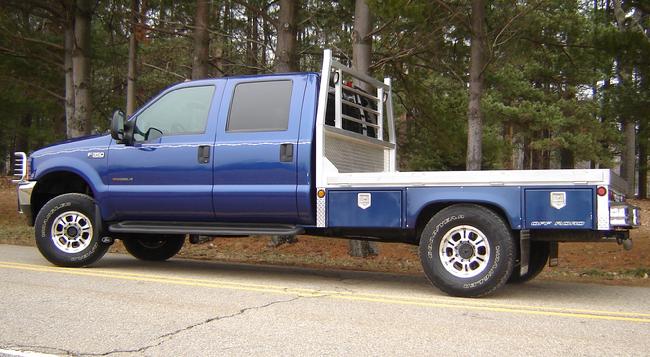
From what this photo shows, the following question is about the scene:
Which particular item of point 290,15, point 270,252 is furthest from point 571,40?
point 270,252

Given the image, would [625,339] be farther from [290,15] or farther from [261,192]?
[290,15]

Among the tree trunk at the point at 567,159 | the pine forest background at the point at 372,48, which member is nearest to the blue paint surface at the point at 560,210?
the pine forest background at the point at 372,48

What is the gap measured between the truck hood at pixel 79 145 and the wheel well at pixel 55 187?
1.11 feet

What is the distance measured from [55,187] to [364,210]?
4578mm

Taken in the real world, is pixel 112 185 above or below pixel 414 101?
below

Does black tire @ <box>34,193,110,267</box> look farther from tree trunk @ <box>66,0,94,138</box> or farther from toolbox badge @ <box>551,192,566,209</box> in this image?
tree trunk @ <box>66,0,94,138</box>

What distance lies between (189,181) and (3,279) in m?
2.46

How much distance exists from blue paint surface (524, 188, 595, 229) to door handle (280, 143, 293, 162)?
2.59m

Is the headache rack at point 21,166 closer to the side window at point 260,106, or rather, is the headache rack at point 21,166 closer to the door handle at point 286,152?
the side window at point 260,106

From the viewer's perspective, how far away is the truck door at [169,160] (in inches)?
300

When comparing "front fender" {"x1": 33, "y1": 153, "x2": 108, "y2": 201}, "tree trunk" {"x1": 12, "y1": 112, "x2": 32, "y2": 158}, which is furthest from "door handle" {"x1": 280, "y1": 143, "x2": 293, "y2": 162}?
"tree trunk" {"x1": 12, "y1": 112, "x2": 32, "y2": 158}

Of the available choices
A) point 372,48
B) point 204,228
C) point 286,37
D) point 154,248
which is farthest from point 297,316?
point 372,48

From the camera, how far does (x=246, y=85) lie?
778 centimetres

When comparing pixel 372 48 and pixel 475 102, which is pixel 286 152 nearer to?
Answer: pixel 475 102
